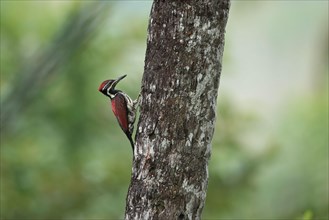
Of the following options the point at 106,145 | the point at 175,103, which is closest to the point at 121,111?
the point at 175,103

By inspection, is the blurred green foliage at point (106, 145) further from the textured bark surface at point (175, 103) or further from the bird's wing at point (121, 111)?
the textured bark surface at point (175, 103)

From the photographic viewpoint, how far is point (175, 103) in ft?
10.5

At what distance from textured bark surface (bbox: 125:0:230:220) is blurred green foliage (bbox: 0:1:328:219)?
4992mm

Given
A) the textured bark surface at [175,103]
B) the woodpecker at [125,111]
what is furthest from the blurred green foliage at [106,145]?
the textured bark surface at [175,103]

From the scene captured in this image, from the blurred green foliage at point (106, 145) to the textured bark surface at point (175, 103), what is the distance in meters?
4.99

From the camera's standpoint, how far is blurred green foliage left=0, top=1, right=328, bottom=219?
856cm

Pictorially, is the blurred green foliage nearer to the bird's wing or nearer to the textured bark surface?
the bird's wing

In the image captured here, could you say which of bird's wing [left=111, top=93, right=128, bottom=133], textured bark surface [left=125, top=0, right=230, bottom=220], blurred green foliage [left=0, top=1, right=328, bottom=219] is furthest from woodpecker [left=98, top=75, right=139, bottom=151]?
blurred green foliage [left=0, top=1, right=328, bottom=219]

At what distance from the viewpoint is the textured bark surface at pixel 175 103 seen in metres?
3.21

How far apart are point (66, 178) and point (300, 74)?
7.46 m

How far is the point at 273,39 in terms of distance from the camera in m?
14.1

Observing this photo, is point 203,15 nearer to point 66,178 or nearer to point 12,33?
point 66,178

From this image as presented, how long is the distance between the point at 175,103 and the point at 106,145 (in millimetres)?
7116

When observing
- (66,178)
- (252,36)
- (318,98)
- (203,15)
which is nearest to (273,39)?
(252,36)
